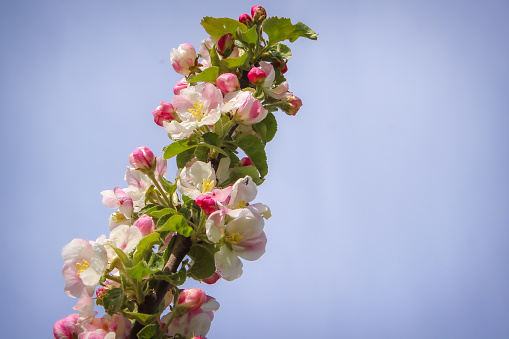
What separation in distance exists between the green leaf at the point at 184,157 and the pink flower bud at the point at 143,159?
0.12m

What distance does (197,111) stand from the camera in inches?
73.2

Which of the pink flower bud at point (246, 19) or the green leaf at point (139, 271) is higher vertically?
the pink flower bud at point (246, 19)

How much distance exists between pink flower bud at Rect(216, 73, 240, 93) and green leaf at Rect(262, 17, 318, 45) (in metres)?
0.45

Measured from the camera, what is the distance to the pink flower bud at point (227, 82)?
6.34 ft

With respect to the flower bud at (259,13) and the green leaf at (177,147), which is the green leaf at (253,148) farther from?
the flower bud at (259,13)

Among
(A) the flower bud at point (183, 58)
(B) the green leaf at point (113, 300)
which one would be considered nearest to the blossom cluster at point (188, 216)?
(B) the green leaf at point (113, 300)

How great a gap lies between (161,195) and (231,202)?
1.31 feet

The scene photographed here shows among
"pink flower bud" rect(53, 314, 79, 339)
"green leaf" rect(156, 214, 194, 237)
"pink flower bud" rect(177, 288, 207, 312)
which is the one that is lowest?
"pink flower bud" rect(53, 314, 79, 339)

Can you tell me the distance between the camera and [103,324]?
1.51m

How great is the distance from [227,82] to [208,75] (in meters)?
0.16

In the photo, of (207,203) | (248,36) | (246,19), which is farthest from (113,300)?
(246,19)

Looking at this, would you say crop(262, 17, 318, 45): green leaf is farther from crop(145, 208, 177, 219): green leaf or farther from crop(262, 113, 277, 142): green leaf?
crop(145, 208, 177, 219): green leaf

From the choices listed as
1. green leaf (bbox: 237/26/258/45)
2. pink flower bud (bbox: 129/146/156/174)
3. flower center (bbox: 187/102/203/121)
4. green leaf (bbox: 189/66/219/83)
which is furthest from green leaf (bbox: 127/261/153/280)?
green leaf (bbox: 237/26/258/45)

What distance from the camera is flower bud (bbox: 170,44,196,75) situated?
2.22 m
